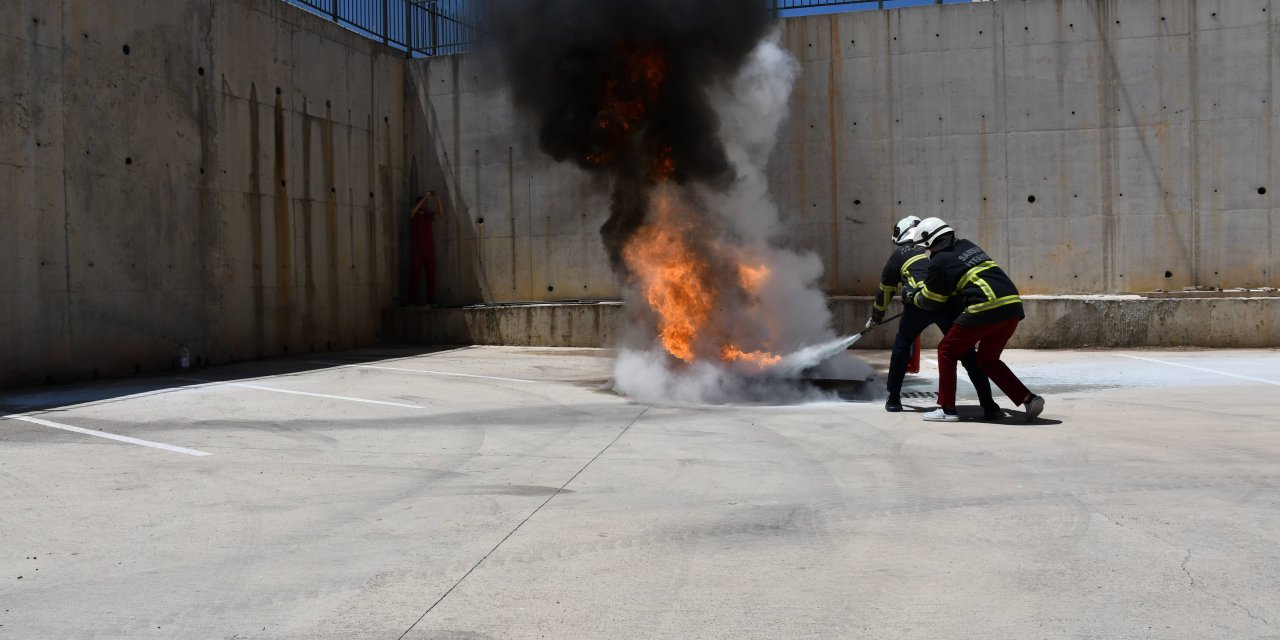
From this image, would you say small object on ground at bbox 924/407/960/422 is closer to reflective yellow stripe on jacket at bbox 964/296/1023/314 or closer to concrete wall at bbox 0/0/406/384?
reflective yellow stripe on jacket at bbox 964/296/1023/314

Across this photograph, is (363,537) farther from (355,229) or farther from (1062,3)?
(1062,3)

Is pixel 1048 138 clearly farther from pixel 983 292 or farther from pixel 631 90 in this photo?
pixel 983 292

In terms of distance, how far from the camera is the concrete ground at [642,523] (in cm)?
329

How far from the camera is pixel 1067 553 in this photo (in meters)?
3.90

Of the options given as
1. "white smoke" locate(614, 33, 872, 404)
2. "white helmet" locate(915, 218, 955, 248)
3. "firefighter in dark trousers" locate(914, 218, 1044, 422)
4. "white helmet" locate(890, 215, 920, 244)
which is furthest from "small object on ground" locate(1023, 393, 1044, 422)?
"white smoke" locate(614, 33, 872, 404)

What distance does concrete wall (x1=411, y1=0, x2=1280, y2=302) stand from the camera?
13125mm

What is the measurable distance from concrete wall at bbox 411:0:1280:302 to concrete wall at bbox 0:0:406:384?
2.87m

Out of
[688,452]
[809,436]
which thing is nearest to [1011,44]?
[809,436]

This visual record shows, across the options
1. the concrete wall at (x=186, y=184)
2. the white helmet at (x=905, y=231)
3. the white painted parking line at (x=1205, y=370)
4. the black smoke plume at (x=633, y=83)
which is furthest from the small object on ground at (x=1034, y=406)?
the concrete wall at (x=186, y=184)

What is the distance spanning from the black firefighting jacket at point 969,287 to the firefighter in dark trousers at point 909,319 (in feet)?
0.62

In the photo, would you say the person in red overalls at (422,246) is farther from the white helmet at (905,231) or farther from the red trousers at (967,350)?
the red trousers at (967,350)

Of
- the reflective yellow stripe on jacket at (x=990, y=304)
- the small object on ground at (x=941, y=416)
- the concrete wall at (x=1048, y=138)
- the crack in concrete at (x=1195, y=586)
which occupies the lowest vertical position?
the crack in concrete at (x=1195, y=586)

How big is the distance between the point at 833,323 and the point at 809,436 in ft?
23.8

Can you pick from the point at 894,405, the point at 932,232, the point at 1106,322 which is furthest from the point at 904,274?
the point at 1106,322
